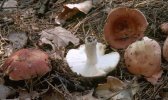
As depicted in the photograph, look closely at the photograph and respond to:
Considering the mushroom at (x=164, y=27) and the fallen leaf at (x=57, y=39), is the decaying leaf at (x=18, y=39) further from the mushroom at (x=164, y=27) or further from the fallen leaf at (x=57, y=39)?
the mushroom at (x=164, y=27)

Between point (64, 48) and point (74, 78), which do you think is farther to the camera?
point (64, 48)

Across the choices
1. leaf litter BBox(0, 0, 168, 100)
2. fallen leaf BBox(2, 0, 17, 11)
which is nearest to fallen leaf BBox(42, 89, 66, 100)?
leaf litter BBox(0, 0, 168, 100)

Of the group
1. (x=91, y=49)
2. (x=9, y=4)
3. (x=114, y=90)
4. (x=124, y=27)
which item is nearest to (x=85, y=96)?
(x=114, y=90)

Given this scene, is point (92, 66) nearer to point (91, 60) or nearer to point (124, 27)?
point (91, 60)

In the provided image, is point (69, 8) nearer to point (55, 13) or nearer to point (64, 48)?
point (55, 13)

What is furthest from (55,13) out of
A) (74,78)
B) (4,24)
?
(74,78)
